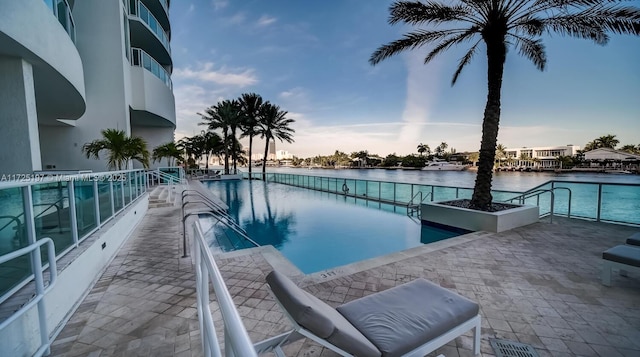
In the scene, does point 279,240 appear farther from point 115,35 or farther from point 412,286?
point 115,35

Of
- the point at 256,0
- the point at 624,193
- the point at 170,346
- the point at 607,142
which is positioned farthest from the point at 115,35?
the point at 607,142

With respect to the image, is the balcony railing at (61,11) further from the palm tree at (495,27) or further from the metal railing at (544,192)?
the metal railing at (544,192)

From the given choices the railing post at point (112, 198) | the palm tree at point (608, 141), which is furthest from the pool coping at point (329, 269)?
the palm tree at point (608, 141)

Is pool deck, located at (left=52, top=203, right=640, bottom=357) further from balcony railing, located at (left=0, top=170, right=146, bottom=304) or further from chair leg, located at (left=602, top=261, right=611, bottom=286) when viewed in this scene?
balcony railing, located at (left=0, top=170, right=146, bottom=304)

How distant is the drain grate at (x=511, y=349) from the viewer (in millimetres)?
1958

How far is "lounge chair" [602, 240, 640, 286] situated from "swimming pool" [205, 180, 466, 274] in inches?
124

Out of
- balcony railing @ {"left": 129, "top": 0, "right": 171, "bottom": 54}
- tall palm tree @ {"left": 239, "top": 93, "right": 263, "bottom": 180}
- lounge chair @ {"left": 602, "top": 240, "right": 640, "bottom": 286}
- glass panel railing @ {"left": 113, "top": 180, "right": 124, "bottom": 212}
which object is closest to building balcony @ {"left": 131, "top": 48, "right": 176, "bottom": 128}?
balcony railing @ {"left": 129, "top": 0, "right": 171, "bottom": 54}

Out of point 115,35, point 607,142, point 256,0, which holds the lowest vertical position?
point 607,142

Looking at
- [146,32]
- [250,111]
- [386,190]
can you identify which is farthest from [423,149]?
[146,32]

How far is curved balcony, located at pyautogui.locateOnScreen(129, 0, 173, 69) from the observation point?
42.0 ft

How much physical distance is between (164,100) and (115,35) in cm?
415

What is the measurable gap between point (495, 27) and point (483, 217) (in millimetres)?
4302

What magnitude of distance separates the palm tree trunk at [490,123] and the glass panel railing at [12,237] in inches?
290

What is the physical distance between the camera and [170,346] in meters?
2.01
